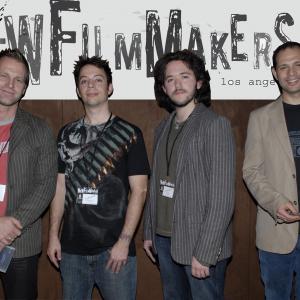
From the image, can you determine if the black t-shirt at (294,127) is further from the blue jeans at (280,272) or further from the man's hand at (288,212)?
the blue jeans at (280,272)

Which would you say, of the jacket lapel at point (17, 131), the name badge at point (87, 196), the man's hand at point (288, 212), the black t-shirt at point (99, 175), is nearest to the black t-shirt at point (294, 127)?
the man's hand at point (288, 212)

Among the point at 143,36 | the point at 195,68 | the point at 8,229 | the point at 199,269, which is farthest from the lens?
the point at 143,36

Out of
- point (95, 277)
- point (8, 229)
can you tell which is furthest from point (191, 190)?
point (8, 229)

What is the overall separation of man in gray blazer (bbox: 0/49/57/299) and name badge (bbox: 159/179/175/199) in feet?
1.97

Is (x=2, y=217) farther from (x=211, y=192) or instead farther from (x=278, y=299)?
(x=278, y=299)

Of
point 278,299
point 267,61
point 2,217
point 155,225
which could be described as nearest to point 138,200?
point 155,225

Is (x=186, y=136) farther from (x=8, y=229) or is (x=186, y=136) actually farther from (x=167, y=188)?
(x=8, y=229)

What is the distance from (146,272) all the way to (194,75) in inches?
59.5

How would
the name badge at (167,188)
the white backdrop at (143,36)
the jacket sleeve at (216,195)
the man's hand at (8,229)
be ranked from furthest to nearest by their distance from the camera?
the white backdrop at (143,36) → the name badge at (167,188) → the man's hand at (8,229) → the jacket sleeve at (216,195)

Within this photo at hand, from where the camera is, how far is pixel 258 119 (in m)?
2.63

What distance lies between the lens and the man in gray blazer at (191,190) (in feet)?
7.34

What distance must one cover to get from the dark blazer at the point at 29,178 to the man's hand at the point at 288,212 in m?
1.23

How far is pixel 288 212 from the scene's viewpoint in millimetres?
2391

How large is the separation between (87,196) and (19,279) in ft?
1.84
